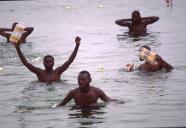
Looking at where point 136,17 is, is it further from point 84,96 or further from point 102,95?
point 84,96

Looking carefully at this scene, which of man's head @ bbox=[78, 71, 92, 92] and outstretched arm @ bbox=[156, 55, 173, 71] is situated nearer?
man's head @ bbox=[78, 71, 92, 92]

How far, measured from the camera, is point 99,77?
16891mm

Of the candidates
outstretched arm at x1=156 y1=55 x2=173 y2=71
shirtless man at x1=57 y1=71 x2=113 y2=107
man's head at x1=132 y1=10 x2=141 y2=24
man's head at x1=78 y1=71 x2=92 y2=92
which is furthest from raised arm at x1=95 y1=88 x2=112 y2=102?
man's head at x1=132 y1=10 x2=141 y2=24

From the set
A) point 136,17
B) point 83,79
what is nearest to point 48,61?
point 83,79

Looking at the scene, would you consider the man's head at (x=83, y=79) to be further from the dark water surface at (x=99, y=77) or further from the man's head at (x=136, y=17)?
the man's head at (x=136, y=17)

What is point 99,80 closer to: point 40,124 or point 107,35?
point 40,124

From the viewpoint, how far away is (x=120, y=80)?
16188 mm

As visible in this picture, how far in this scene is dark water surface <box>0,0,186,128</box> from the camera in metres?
12.0

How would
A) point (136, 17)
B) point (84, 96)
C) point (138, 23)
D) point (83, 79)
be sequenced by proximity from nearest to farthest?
point (83, 79) < point (84, 96) < point (136, 17) < point (138, 23)

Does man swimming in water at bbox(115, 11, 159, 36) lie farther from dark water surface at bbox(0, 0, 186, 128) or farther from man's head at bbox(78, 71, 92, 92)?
man's head at bbox(78, 71, 92, 92)

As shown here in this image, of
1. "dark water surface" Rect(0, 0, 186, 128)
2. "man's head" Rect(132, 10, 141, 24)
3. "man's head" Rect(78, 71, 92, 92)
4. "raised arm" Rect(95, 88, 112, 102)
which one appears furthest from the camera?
"man's head" Rect(132, 10, 141, 24)

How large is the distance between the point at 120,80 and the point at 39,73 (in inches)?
91.4

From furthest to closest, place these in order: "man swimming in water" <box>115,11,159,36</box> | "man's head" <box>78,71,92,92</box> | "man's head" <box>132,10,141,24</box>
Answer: "man swimming in water" <box>115,11,159,36</box>
"man's head" <box>132,10,141,24</box>
"man's head" <box>78,71,92,92</box>

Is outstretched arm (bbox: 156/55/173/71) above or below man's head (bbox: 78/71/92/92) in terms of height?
above
